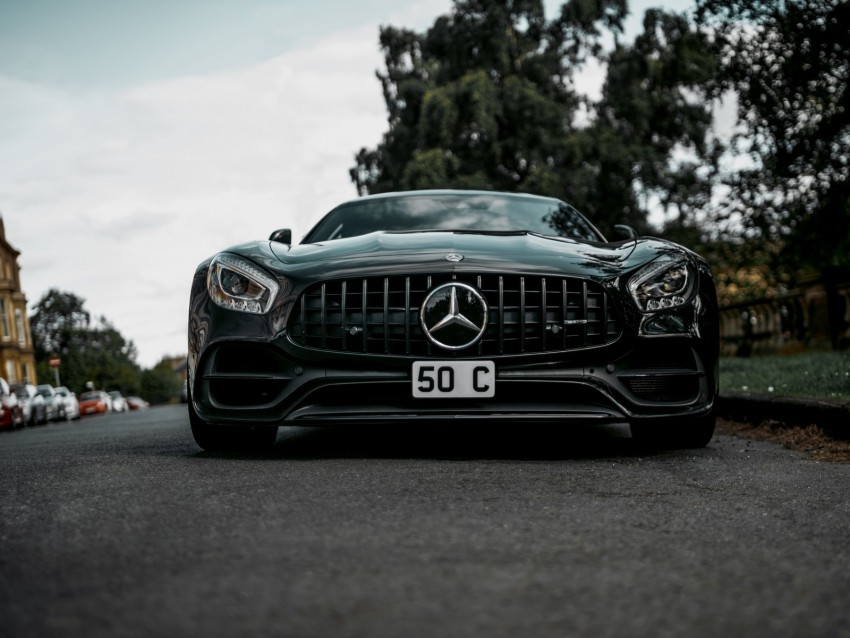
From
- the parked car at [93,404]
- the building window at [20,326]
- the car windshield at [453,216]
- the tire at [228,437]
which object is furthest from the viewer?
the building window at [20,326]

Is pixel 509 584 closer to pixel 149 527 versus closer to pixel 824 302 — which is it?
pixel 149 527

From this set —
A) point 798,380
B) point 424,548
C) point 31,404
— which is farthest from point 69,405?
point 424,548

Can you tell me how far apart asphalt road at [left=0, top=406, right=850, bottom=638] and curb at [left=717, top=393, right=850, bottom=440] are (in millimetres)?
1128

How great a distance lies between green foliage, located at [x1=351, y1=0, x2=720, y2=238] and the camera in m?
29.2

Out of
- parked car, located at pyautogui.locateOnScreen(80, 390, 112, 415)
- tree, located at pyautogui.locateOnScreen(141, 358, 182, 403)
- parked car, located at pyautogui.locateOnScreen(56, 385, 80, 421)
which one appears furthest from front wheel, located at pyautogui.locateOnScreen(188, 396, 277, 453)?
tree, located at pyautogui.locateOnScreen(141, 358, 182, 403)

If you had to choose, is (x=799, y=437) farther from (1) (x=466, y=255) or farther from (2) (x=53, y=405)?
(2) (x=53, y=405)

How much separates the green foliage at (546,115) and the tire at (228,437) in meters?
23.5

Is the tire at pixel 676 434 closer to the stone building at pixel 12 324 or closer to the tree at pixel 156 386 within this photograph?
the stone building at pixel 12 324

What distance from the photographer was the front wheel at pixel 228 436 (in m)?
4.95

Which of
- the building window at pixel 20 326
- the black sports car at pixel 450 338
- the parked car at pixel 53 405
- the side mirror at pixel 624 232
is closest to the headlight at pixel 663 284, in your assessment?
the black sports car at pixel 450 338

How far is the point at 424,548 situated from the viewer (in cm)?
252

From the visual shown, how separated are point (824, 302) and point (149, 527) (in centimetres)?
1535

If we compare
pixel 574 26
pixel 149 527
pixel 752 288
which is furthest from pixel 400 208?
pixel 574 26

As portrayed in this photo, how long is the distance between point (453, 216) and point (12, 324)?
55796 mm
